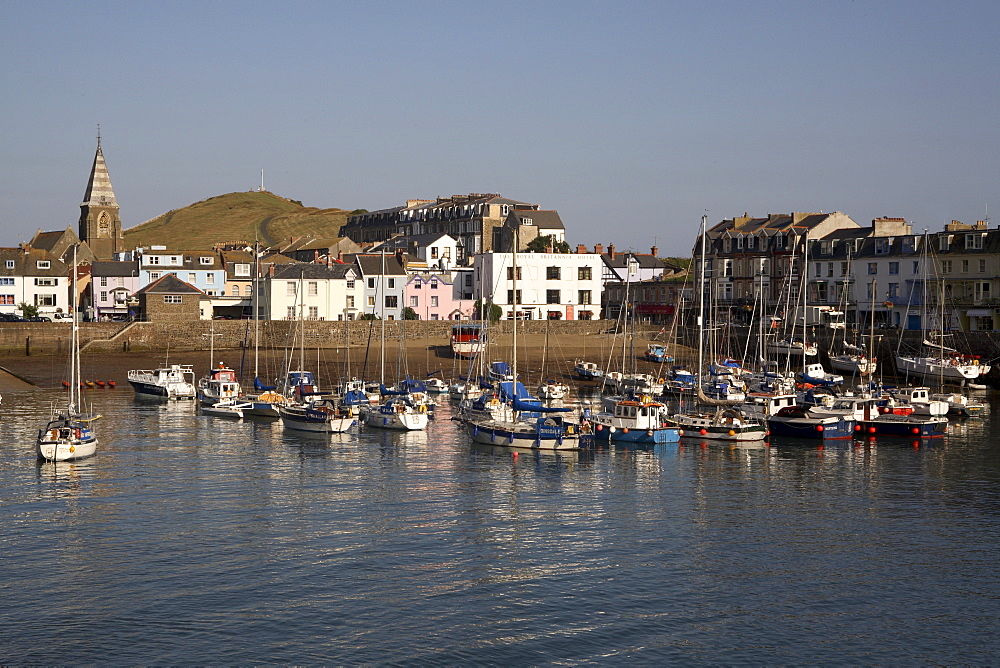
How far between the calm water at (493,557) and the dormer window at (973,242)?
1984 inches

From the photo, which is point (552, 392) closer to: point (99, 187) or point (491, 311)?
point (491, 311)

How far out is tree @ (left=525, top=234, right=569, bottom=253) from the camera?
135 meters

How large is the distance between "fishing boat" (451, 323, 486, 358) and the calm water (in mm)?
40914

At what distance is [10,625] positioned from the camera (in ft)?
84.2

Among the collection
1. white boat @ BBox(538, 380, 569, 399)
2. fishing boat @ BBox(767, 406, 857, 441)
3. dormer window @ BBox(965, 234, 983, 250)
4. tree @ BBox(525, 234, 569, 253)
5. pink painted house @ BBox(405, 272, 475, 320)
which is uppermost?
tree @ BBox(525, 234, 569, 253)

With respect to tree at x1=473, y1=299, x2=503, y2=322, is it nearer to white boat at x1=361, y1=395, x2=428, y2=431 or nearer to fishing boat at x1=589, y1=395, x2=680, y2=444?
white boat at x1=361, y1=395, x2=428, y2=431

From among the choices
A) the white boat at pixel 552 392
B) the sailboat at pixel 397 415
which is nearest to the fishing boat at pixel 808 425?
the white boat at pixel 552 392

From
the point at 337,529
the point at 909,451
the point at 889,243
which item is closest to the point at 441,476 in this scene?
the point at 337,529

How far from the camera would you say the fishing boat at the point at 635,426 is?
5288cm

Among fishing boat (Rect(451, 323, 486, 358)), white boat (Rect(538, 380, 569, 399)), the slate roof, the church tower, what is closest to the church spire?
the church tower

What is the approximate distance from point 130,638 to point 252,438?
96.9 ft

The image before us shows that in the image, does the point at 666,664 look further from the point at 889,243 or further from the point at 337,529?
the point at 889,243

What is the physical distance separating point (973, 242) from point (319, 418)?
6584 cm

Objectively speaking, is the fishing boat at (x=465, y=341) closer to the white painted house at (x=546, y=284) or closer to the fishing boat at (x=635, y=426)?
the white painted house at (x=546, y=284)
